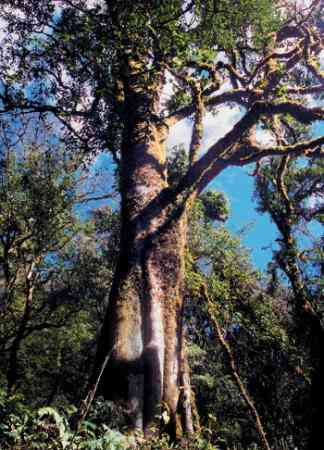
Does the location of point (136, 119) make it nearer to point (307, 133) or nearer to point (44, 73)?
point (44, 73)

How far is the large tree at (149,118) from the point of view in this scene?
530cm

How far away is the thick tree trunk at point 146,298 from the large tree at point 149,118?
0.02 m

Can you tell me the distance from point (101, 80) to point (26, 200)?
5.84 m

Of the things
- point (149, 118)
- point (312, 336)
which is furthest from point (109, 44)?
point (312, 336)

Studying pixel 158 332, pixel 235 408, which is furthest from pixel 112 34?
pixel 235 408

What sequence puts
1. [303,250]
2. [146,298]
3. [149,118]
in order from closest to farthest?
1. [146,298]
2. [149,118]
3. [303,250]

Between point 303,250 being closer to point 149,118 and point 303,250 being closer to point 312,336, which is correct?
point 312,336

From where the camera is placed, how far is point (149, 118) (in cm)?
746

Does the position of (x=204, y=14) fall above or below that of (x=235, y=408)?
above

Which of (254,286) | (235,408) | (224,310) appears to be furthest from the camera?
(235,408)

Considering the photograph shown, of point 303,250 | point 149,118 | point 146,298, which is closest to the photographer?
point 146,298

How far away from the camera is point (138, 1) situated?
5.98 metres

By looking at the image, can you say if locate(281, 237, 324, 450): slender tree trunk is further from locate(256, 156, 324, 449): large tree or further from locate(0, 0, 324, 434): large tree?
locate(0, 0, 324, 434): large tree

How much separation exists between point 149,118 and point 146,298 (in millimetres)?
3506
